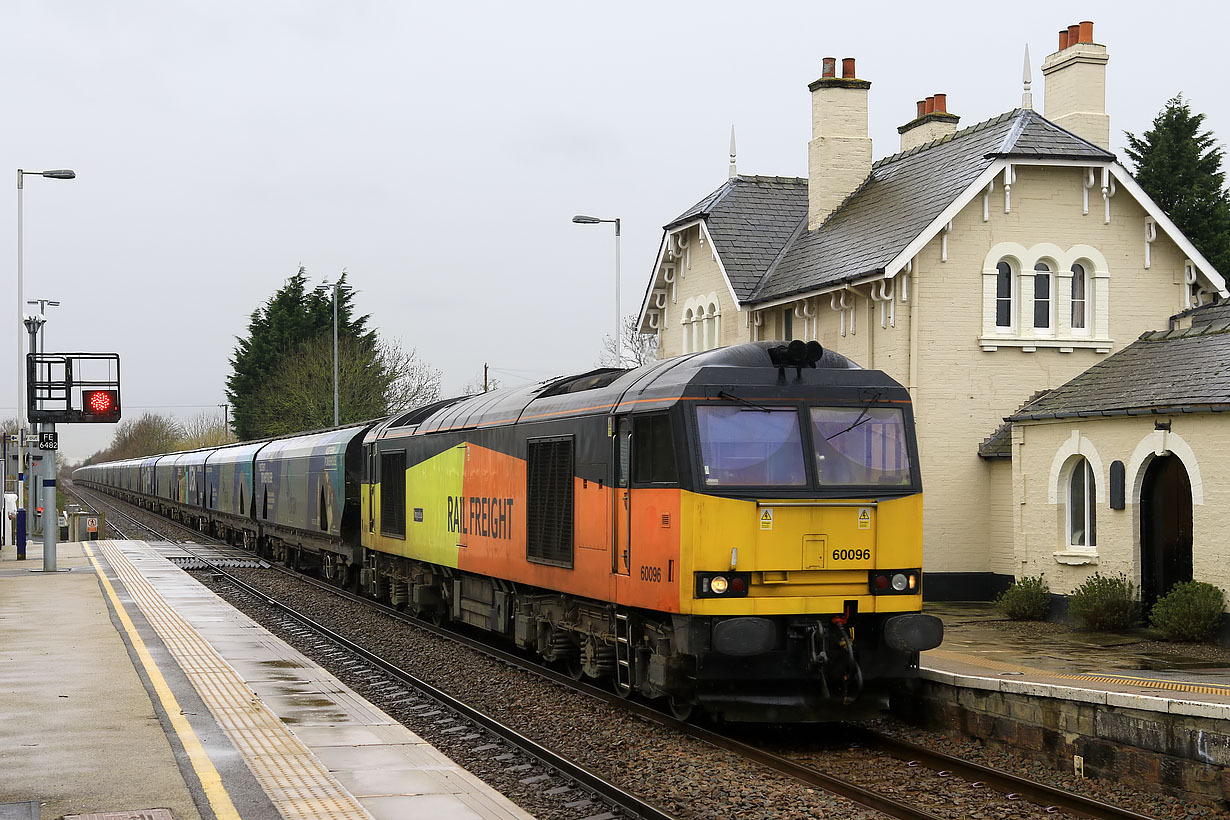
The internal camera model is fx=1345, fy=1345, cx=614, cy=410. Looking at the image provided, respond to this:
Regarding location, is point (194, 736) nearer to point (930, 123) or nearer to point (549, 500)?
point (549, 500)

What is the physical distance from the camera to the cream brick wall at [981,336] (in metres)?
20.7

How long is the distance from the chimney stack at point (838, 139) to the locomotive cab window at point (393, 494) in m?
9.37

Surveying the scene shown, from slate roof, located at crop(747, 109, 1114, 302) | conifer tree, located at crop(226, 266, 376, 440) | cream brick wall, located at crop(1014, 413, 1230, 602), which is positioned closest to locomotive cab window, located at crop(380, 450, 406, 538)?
slate roof, located at crop(747, 109, 1114, 302)

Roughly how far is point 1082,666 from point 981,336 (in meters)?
8.98

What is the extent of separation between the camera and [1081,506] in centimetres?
1803

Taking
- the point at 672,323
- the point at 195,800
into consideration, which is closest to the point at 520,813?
the point at 195,800

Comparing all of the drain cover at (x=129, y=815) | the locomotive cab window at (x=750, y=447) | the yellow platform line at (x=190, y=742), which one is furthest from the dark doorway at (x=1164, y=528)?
the drain cover at (x=129, y=815)

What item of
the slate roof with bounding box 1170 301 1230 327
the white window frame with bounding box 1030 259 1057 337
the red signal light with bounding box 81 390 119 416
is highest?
the white window frame with bounding box 1030 259 1057 337

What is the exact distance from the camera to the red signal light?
26.7m

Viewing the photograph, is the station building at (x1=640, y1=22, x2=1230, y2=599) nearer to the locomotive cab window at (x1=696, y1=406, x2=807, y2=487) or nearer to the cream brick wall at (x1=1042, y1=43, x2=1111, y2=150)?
the cream brick wall at (x1=1042, y1=43, x2=1111, y2=150)

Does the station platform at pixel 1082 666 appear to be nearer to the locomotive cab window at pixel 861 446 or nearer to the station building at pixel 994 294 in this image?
the locomotive cab window at pixel 861 446

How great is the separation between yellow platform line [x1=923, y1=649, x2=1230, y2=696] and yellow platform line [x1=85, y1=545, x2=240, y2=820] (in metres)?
6.96

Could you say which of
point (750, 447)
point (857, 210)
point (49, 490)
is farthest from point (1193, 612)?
point (49, 490)

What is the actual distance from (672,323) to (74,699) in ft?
61.5
